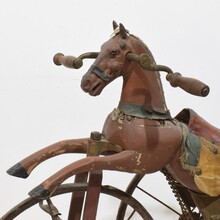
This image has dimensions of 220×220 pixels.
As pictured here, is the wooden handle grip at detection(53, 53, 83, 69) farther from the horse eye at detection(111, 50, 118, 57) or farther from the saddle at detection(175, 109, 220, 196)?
the saddle at detection(175, 109, 220, 196)

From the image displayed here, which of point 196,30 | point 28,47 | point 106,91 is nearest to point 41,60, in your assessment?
point 28,47

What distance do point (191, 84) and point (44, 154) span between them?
334 millimetres

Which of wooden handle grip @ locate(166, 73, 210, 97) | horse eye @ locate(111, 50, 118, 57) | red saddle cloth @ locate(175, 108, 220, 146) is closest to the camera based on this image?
wooden handle grip @ locate(166, 73, 210, 97)

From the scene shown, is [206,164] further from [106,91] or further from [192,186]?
[106,91]

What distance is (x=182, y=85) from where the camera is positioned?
91 cm

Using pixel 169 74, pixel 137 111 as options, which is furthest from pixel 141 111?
pixel 169 74

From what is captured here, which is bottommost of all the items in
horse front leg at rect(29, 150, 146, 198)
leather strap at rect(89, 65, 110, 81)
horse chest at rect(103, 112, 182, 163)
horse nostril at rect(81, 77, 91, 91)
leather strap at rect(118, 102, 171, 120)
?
horse front leg at rect(29, 150, 146, 198)

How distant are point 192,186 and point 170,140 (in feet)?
0.43

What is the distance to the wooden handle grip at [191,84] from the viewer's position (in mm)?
870

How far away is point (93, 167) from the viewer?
3.11 ft

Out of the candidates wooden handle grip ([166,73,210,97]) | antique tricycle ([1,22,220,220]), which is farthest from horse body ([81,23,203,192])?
wooden handle grip ([166,73,210,97])

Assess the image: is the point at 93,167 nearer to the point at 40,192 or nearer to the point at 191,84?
the point at 40,192

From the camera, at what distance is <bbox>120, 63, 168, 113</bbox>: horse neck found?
1016mm

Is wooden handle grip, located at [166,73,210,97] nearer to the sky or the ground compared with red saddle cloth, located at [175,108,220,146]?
nearer to the sky
